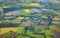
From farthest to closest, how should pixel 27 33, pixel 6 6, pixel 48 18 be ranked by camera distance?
pixel 6 6
pixel 48 18
pixel 27 33

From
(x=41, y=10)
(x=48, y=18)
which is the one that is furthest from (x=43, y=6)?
(x=48, y=18)

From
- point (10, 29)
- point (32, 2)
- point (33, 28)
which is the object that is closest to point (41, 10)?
point (32, 2)

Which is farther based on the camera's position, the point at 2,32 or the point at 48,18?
the point at 48,18

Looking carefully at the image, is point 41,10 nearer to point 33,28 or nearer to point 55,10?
point 55,10

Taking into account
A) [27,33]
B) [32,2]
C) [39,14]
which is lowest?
[27,33]

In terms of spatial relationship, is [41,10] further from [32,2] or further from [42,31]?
[42,31]

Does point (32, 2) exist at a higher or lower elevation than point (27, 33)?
higher

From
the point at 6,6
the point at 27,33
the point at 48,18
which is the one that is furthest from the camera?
the point at 6,6

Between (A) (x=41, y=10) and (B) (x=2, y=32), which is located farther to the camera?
(A) (x=41, y=10)

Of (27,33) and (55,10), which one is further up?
(55,10)
